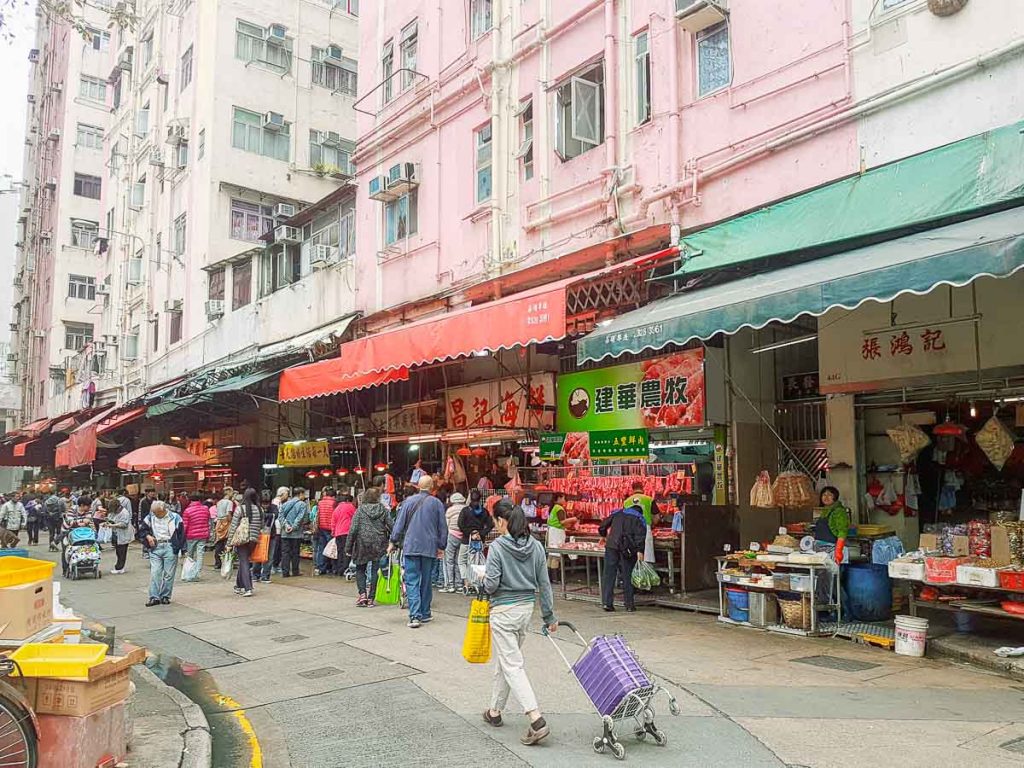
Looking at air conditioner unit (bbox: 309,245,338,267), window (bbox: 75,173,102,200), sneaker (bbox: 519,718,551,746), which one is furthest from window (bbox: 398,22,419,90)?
window (bbox: 75,173,102,200)

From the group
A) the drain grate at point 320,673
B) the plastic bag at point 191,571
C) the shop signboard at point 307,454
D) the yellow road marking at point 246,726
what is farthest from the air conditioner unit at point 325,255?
the yellow road marking at point 246,726

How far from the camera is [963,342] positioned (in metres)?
9.62

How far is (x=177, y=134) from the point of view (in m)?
28.5

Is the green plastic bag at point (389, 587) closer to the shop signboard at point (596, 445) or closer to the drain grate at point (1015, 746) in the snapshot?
the shop signboard at point (596, 445)

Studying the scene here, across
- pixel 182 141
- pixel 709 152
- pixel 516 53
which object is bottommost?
pixel 709 152

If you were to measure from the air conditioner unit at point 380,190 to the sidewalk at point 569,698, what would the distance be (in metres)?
9.78

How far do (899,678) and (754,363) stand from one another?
5845 millimetres

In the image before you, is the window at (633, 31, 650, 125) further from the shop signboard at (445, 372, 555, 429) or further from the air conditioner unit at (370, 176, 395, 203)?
the air conditioner unit at (370, 176, 395, 203)

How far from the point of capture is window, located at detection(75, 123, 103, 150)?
43.9 metres

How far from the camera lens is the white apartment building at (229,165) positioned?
964 inches

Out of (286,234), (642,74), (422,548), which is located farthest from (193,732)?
(286,234)

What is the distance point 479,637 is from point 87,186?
46067 millimetres

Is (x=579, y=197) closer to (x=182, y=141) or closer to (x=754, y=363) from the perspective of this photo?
(x=754, y=363)

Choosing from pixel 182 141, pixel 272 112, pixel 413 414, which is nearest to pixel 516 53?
pixel 413 414
